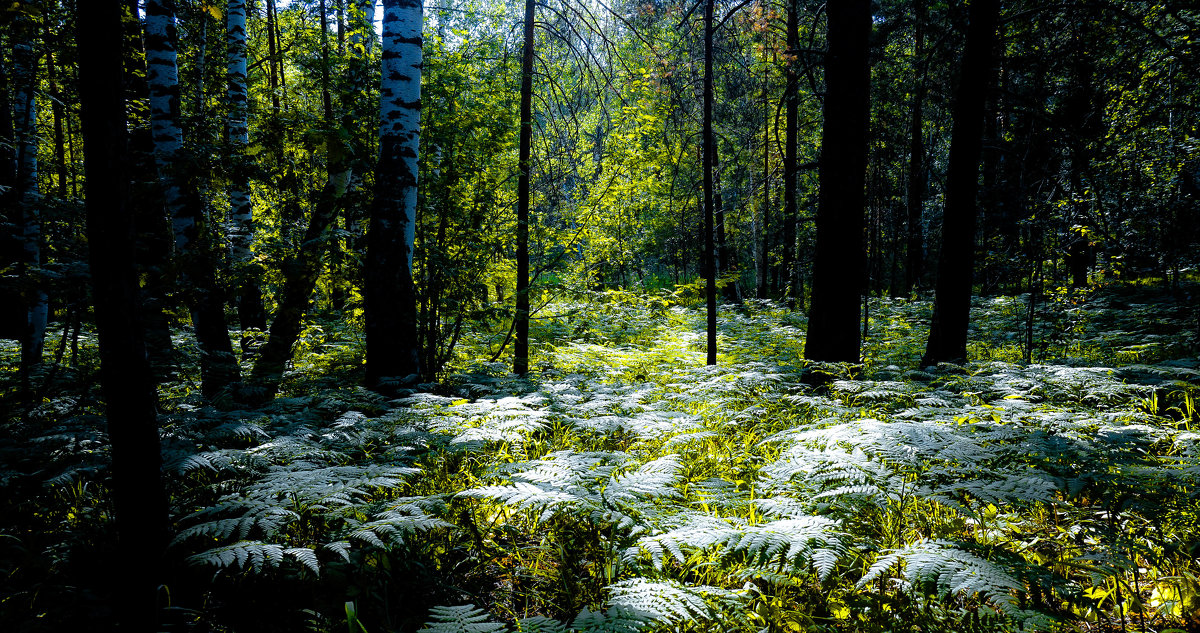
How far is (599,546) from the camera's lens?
255cm

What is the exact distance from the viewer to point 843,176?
517cm

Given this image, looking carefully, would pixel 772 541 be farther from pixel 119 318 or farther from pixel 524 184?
pixel 524 184

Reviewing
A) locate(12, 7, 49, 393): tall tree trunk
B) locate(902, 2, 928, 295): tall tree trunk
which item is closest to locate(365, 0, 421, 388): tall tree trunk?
locate(12, 7, 49, 393): tall tree trunk

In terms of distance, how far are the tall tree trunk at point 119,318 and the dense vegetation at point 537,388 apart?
11mm

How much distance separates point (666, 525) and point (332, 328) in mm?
9016

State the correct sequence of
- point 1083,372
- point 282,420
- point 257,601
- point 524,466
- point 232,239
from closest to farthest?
point 257,601
point 524,466
point 282,420
point 1083,372
point 232,239

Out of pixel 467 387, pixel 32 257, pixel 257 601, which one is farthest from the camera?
pixel 32 257

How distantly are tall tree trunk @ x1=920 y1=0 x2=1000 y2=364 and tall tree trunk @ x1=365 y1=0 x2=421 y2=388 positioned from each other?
6029 millimetres

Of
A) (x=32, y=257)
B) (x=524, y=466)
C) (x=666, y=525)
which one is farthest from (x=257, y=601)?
(x=32, y=257)

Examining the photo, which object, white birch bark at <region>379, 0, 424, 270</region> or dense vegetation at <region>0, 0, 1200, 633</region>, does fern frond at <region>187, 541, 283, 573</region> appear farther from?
white birch bark at <region>379, 0, 424, 270</region>

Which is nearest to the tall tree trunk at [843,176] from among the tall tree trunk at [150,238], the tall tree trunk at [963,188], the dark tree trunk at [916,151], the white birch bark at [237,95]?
the tall tree trunk at [963,188]

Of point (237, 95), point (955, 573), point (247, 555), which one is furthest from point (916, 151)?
point (247, 555)

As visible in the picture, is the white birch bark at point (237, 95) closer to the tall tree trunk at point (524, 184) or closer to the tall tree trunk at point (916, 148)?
the tall tree trunk at point (524, 184)

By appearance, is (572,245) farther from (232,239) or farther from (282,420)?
(282,420)
